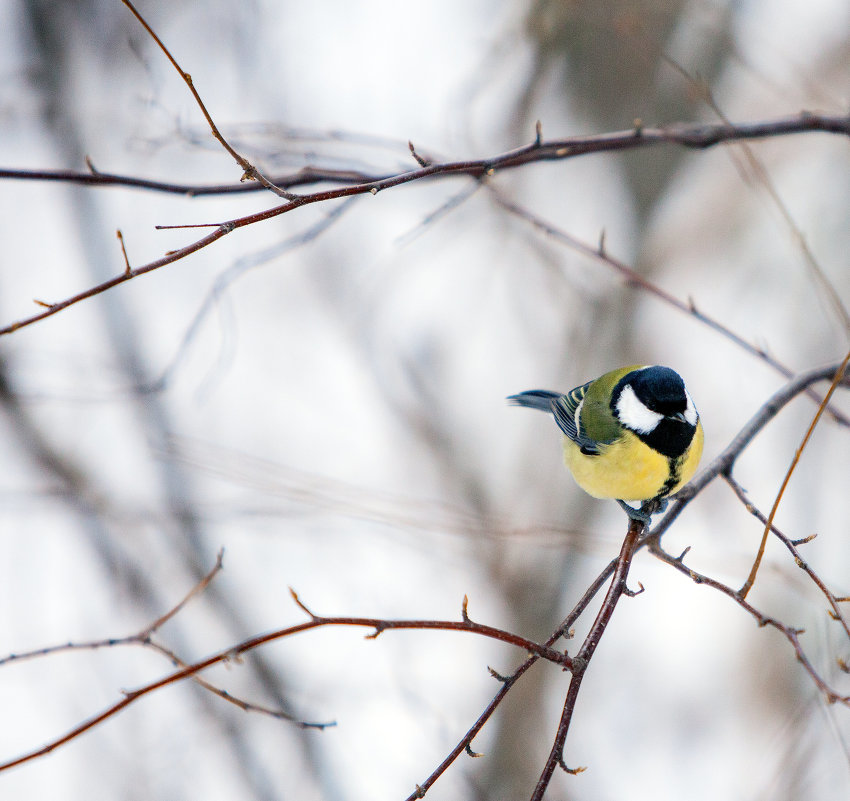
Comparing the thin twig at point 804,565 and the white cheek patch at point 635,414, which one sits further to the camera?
the white cheek patch at point 635,414

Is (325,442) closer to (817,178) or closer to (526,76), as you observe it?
(526,76)

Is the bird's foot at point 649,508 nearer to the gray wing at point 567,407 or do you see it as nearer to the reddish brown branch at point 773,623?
the gray wing at point 567,407

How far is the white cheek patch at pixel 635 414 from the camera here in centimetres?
213

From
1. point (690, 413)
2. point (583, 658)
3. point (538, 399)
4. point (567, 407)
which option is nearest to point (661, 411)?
point (690, 413)

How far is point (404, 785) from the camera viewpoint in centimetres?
425

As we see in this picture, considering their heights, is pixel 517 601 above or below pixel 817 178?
below

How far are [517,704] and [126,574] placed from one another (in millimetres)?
2718

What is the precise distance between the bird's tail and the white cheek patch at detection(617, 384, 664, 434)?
543mm

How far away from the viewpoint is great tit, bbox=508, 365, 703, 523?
2059mm

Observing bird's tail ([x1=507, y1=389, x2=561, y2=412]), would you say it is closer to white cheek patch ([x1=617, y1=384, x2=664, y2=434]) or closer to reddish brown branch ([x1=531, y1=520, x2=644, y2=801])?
white cheek patch ([x1=617, y1=384, x2=664, y2=434])

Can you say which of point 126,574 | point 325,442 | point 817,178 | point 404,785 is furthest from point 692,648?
point 126,574

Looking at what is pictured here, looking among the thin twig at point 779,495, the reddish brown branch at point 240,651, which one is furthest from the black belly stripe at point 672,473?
the reddish brown branch at point 240,651

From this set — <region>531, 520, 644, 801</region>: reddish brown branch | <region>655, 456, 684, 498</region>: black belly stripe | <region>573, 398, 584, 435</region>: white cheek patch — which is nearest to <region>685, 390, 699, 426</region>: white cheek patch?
<region>655, 456, 684, 498</region>: black belly stripe

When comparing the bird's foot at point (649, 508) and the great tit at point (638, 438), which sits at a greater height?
the great tit at point (638, 438)
